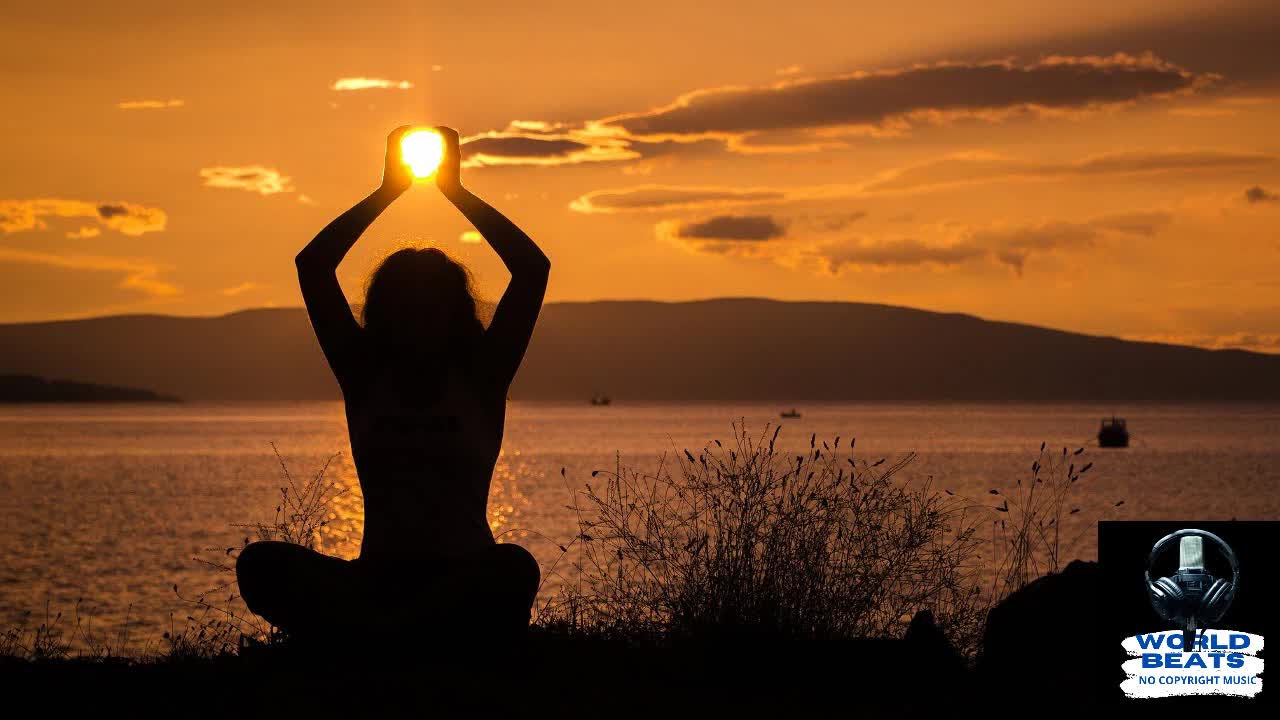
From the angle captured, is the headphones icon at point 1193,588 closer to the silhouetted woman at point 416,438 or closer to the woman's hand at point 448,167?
the silhouetted woman at point 416,438

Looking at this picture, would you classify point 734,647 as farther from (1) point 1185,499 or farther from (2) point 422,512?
(1) point 1185,499

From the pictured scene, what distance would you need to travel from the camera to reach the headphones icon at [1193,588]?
5.55m

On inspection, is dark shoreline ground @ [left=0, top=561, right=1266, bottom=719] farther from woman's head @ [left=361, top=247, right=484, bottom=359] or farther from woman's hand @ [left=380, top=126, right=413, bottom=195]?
woman's hand @ [left=380, top=126, right=413, bottom=195]

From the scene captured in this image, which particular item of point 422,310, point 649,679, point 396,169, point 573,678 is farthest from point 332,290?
point 649,679

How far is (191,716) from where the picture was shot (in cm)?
595

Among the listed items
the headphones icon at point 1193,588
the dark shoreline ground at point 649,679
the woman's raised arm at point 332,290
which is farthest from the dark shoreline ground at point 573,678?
the woman's raised arm at point 332,290

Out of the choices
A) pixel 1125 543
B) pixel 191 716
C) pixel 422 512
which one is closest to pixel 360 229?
pixel 422 512

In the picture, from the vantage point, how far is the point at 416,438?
5898 millimetres

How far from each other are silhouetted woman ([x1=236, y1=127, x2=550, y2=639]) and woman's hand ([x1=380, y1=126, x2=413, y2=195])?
25cm

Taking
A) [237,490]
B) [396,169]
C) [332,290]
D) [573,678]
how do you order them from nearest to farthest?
[332,290], [396,169], [573,678], [237,490]

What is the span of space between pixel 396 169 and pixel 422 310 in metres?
0.70

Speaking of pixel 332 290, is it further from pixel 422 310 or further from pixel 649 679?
pixel 649 679

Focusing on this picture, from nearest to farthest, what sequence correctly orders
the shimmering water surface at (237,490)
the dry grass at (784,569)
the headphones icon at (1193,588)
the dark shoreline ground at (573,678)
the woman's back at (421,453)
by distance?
1. the headphones icon at (1193,588)
2. the woman's back at (421,453)
3. the dark shoreline ground at (573,678)
4. the dry grass at (784,569)
5. the shimmering water surface at (237,490)

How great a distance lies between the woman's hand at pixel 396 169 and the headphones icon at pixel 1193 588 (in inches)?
138
